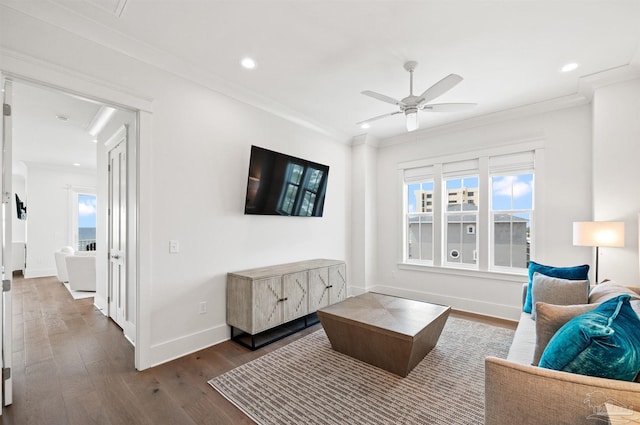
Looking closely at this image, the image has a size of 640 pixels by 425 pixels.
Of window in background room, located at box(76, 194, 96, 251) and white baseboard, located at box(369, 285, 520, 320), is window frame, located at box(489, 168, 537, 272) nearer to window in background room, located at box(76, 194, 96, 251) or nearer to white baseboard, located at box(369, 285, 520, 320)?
white baseboard, located at box(369, 285, 520, 320)

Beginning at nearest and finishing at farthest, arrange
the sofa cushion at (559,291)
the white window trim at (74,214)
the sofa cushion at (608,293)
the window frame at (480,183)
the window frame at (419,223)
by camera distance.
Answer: the sofa cushion at (608,293)
the sofa cushion at (559,291)
the window frame at (480,183)
the window frame at (419,223)
the white window trim at (74,214)

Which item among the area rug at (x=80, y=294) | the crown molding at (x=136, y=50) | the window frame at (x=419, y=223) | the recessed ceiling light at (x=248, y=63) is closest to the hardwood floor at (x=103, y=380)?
the area rug at (x=80, y=294)

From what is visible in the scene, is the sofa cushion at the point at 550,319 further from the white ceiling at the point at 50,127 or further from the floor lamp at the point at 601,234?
the white ceiling at the point at 50,127

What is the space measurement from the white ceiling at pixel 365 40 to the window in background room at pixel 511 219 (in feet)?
3.99

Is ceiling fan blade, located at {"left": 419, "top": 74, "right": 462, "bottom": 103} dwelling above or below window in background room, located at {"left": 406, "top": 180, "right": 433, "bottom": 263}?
above

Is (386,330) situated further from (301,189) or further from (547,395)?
(301,189)

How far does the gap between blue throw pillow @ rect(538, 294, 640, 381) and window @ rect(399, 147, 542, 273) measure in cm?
306

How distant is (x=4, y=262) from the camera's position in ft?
6.56

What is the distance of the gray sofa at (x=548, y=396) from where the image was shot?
1.02m

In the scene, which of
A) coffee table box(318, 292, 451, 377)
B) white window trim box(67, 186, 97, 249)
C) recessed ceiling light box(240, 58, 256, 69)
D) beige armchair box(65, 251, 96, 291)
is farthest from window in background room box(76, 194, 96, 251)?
coffee table box(318, 292, 451, 377)

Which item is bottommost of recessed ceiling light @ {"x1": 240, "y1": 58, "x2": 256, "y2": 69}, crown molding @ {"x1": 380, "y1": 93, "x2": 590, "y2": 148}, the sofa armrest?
the sofa armrest

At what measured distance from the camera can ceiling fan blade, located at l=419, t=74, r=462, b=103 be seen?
2205 millimetres

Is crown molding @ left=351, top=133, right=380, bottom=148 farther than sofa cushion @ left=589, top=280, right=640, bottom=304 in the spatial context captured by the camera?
Yes

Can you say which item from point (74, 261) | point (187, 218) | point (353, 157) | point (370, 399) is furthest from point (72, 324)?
point (353, 157)
